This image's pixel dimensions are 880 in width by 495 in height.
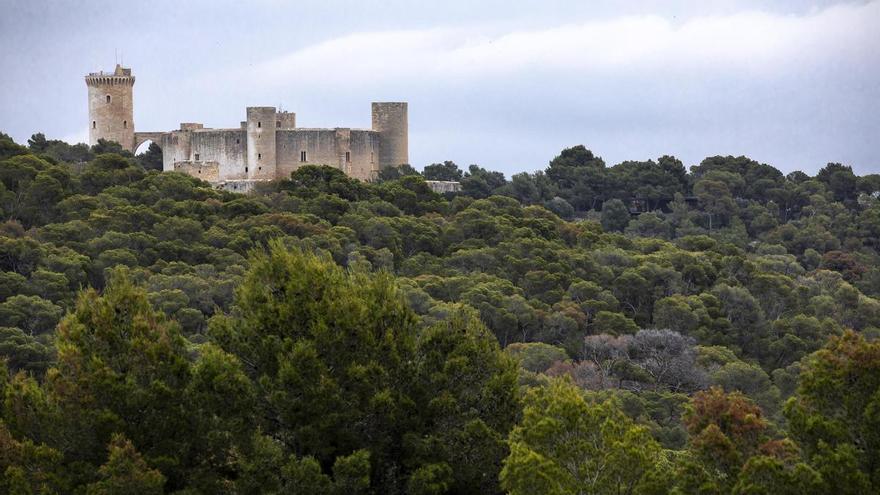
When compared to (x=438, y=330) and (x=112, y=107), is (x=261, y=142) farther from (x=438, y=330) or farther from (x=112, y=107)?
(x=438, y=330)

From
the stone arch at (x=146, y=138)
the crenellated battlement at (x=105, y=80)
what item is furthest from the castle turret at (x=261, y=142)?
the crenellated battlement at (x=105, y=80)

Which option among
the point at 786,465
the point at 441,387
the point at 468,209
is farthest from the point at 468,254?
the point at 786,465

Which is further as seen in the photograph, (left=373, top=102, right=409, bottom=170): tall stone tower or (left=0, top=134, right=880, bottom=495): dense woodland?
(left=373, top=102, right=409, bottom=170): tall stone tower

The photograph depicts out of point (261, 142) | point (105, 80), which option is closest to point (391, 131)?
point (261, 142)

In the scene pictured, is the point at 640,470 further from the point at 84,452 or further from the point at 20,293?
the point at 20,293

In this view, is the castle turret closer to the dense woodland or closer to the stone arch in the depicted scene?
the dense woodland

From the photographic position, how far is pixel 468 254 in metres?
37.2

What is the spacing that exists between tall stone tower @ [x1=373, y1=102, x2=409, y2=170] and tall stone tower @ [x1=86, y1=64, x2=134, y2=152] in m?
6.53

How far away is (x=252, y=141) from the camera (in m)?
42.7

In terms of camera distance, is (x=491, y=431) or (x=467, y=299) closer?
(x=491, y=431)

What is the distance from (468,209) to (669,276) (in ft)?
20.6

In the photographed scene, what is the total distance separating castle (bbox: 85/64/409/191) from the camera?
42719mm

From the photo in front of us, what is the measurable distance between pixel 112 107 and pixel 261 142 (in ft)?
14.9

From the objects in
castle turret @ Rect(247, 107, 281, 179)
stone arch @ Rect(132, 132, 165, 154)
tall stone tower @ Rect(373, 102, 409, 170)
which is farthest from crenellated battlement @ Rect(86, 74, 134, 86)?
tall stone tower @ Rect(373, 102, 409, 170)
